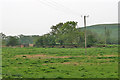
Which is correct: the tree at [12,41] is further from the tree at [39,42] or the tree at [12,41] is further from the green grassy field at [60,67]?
the green grassy field at [60,67]

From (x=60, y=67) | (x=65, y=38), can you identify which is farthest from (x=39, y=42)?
(x=60, y=67)

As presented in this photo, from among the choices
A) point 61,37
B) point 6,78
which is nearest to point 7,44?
point 61,37

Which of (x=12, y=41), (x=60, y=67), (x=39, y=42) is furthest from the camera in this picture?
(x=12, y=41)

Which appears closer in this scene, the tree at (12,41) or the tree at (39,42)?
the tree at (39,42)

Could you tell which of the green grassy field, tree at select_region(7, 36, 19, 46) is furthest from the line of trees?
the green grassy field

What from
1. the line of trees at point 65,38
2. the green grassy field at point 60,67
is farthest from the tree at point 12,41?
the green grassy field at point 60,67

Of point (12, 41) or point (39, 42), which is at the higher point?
point (12, 41)

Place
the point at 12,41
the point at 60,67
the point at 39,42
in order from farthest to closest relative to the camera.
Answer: the point at 12,41 < the point at 39,42 < the point at 60,67

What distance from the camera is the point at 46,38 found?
253 ft

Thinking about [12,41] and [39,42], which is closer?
[39,42]

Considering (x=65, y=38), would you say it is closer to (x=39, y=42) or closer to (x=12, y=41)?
(x=39, y=42)

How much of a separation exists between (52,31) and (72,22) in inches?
415

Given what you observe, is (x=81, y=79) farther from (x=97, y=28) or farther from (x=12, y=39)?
(x=97, y=28)

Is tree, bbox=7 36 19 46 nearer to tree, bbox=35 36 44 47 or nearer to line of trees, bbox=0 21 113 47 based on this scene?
line of trees, bbox=0 21 113 47
